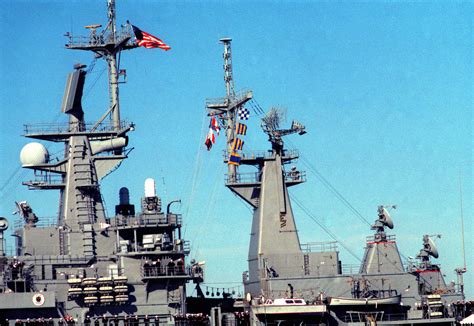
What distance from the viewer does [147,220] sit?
233 ft

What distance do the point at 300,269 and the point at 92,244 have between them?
42.4ft

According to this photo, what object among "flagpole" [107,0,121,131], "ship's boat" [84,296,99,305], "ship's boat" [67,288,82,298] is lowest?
"ship's boat" [84,296,99,305]

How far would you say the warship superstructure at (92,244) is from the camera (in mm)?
67562

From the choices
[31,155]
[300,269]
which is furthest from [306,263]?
[31,155]

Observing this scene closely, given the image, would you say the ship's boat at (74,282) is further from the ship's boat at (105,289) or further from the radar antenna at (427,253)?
the radar antenna at (427,253)

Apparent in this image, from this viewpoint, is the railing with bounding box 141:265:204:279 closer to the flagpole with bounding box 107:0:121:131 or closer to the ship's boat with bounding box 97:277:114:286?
the ship's boat with bounding box 97:277:114:286

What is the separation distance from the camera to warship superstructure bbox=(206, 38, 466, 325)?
227 feet

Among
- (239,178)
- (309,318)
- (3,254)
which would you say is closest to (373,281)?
(309,318)

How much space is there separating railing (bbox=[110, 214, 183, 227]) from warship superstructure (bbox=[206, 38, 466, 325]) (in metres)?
5.60

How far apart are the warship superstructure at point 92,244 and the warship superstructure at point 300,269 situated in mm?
5346

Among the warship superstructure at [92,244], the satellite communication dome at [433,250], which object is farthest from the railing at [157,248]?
the satellite communication dome at [433,250]

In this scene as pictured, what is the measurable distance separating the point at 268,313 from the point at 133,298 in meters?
8.01

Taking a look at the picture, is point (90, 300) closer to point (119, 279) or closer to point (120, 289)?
point (120, 289)

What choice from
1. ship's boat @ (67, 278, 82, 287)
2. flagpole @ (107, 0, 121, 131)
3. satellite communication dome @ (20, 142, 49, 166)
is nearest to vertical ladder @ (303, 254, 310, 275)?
flagpole @ (107, 0, 121, 131)
